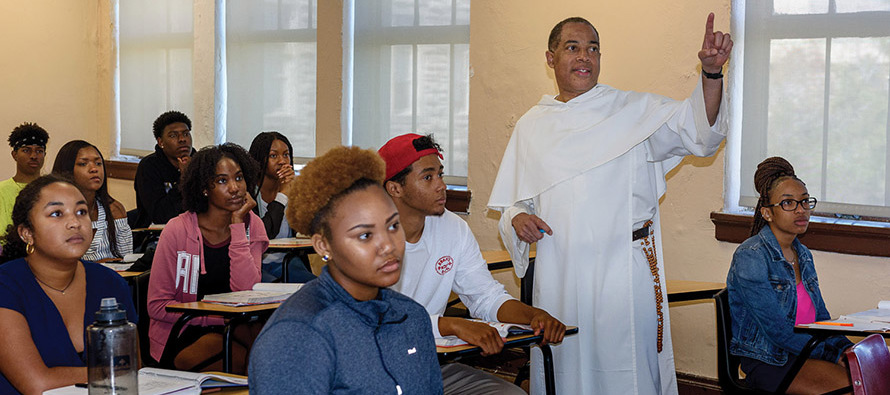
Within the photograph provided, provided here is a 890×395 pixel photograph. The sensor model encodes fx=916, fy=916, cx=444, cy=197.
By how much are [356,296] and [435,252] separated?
1.15m

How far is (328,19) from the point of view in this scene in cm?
661

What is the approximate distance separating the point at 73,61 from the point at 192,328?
5.85 meters

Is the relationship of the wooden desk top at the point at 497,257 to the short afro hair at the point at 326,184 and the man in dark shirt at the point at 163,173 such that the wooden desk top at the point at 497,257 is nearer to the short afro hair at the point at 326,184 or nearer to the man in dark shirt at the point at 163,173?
the man in dark shirt at the point at 163,173

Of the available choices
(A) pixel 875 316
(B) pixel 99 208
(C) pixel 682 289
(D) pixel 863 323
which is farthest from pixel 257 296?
(A) pixel 875 316

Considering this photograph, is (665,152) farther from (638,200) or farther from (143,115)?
(143,115)

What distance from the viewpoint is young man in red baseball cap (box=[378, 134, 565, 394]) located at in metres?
3.12

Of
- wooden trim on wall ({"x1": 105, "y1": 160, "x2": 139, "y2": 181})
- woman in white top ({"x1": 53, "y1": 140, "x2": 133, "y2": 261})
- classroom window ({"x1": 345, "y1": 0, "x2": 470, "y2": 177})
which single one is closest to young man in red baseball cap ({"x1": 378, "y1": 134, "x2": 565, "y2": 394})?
woman in white top ({"x1": 53, "y1": 140, "x2": 133, "y2": 261})

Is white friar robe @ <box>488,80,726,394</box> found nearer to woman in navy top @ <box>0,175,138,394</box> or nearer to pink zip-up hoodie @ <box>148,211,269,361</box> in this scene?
pink zip-up hoodie @ <box>148,211,269,361</box>

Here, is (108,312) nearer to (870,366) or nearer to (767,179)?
(870,366)

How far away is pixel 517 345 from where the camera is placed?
2826 mm

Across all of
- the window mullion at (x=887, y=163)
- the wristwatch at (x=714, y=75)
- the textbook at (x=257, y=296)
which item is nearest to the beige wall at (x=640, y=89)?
the window mullion at (x=887, y=163)

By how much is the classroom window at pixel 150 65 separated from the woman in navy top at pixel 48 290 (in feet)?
17.8

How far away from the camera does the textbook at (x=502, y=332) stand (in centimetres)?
276

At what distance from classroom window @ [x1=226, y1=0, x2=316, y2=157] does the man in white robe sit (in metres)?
3.79
